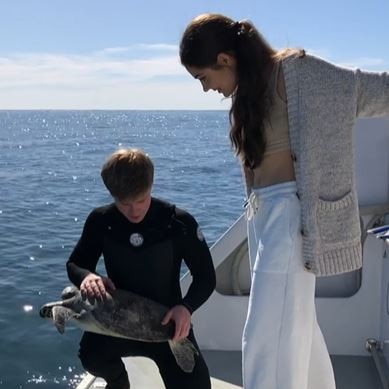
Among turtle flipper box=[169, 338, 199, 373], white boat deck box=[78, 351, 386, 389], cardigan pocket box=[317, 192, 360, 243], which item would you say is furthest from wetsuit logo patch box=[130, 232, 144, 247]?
white boat deck box=[78, 351, 386, 389]

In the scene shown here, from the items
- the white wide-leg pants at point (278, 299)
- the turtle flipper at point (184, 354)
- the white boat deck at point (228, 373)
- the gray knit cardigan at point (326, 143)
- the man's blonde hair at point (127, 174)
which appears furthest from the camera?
the white boat deck at point (228, 373)

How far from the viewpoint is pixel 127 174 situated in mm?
2541

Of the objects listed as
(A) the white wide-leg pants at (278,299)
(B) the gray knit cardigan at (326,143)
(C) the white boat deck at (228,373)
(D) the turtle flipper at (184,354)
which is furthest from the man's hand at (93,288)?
(C) the white boat deck at (228,373)

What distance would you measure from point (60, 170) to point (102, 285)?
2255cm

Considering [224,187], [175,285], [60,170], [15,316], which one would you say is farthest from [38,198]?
[175,285]

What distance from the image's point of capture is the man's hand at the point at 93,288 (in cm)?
261

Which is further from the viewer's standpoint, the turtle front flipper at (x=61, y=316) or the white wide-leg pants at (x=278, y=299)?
the turtle front flipper at (x=61, y=316)

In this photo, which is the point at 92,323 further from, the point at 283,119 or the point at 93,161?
the point at 93,161

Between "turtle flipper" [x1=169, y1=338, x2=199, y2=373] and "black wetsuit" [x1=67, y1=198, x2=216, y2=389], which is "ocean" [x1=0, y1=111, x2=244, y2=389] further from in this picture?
"turtle flipper" [x1=169, y1=338, x2=199, y2=373]

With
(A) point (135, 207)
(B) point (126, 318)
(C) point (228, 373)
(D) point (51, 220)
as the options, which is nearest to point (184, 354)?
(B) point (126, 318)

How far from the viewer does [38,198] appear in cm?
1741

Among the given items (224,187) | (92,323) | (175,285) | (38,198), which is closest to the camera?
(92,323)

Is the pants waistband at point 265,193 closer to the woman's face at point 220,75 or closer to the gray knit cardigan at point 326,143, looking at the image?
the gray knit cardigan at point 326,143

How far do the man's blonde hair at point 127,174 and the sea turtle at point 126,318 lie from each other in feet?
1.40
